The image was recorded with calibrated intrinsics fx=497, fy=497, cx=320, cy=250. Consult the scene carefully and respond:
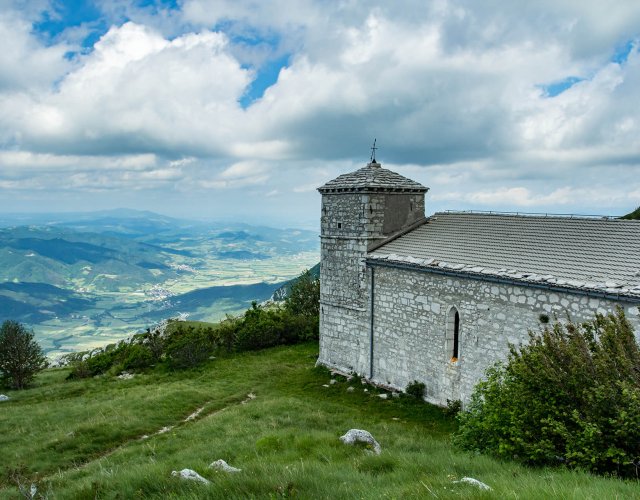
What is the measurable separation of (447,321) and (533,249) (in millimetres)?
4048

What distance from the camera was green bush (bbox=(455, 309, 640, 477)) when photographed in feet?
28.0

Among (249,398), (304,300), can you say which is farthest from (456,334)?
(304,300)

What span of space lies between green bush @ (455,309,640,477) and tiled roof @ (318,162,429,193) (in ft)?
42.2

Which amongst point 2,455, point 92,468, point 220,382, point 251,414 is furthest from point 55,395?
point 92,468

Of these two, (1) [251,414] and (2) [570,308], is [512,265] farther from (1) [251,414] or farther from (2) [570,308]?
(1) [251,414]

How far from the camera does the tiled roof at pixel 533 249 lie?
49.1 feet

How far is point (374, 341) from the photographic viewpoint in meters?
22.3

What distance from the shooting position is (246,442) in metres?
13.2

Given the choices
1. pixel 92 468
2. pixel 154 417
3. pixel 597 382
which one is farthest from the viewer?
pixel 154 417

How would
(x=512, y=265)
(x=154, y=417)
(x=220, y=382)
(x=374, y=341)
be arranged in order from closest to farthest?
(x=512, y=265), (x=154, y=417), (x=374, y=341), (x=220, y=382)

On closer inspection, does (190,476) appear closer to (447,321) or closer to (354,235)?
(447,321)

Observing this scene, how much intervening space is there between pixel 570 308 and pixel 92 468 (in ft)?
45.6

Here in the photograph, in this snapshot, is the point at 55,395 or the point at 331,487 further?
the point at 55,395

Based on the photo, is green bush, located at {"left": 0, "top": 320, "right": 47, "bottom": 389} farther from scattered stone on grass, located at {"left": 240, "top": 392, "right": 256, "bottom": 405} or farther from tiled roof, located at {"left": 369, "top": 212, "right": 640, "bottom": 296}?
tiled roof, located at {"left": 369, "top": 212, "right": 640, "bottom": 296}
